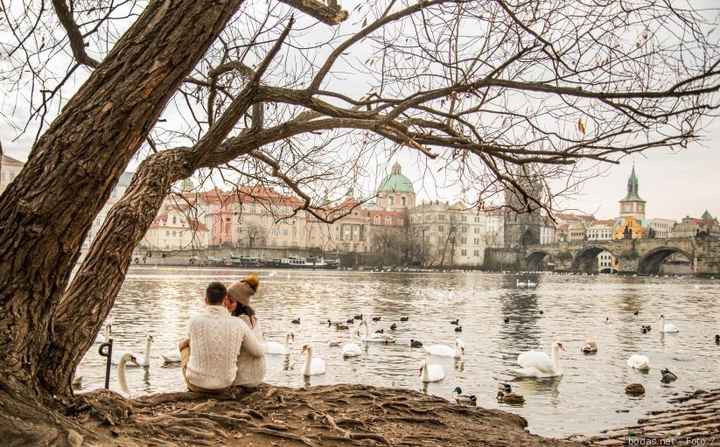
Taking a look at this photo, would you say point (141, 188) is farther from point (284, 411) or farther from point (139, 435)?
point (284, 411)

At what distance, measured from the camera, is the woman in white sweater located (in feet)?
17.4

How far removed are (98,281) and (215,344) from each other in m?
1.31

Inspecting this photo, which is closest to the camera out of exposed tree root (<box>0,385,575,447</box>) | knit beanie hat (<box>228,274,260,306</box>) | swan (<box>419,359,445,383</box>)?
exposed tree root (<box>0,385,575,447</box>)

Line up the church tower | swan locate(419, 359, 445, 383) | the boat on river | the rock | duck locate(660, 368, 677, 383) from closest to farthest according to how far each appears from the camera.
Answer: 1. the rock
2. swan locate(419, 359, 445, 383)
3. duck locate(660, 368, 677, 383)
4. the boat on river
5. the church tower

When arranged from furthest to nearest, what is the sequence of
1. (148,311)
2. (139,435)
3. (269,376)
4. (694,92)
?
(148,311) < (269,376) < (694,92) < (139,435)

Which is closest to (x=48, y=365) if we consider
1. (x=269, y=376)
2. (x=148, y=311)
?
(x=269, y=376)

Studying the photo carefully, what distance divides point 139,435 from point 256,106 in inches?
93.8

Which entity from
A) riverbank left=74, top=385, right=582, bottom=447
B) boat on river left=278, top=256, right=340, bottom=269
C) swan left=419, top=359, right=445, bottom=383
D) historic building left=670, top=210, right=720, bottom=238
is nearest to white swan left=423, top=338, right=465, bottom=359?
swan left=419, top=359, right=445, bottom=383

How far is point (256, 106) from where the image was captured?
4938 millimetres

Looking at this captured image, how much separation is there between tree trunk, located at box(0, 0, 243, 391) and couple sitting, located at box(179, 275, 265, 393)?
1.78 meters

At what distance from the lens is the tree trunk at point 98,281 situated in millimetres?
3455

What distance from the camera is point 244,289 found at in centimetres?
528

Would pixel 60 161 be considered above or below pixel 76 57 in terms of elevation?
below

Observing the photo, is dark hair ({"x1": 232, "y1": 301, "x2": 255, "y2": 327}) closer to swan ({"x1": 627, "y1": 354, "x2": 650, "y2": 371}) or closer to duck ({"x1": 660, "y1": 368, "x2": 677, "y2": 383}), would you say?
duck ({"x1": 660, "y1": 368, "x2": 677, "y2": 383})
